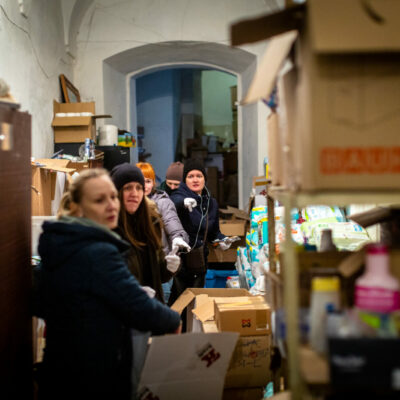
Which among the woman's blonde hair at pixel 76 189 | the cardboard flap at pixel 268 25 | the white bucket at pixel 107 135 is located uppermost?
the white bucket at pixel 107 135

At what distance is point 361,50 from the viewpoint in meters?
1.10

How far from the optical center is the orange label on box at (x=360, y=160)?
117cm

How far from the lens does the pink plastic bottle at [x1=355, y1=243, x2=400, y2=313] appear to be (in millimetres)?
1174

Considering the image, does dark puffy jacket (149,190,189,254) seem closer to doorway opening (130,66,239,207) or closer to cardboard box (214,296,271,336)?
cardboard box (214,296,271,336)

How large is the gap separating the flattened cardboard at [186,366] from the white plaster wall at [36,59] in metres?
2.90

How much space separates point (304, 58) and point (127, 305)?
1.00m

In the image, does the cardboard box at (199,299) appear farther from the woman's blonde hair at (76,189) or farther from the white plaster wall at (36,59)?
the white plaster wall at (36,59)

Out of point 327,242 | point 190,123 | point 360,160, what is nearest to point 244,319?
point 327,242

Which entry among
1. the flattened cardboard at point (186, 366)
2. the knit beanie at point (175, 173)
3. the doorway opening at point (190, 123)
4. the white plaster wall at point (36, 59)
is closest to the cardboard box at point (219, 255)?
the knit beanie at point (175, 173)

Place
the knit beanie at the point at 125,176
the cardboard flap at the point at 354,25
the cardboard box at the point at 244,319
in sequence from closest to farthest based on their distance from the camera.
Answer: the cardboard flap at the point at 354,25 → the cardboard box at the point at 244,319 → the knit beanie at the point at 125,176

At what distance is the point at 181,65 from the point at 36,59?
2695 millimetres

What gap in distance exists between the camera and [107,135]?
550cm

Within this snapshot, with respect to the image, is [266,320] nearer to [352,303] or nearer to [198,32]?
[352,303]

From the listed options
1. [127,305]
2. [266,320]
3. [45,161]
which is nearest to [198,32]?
[45,161]
